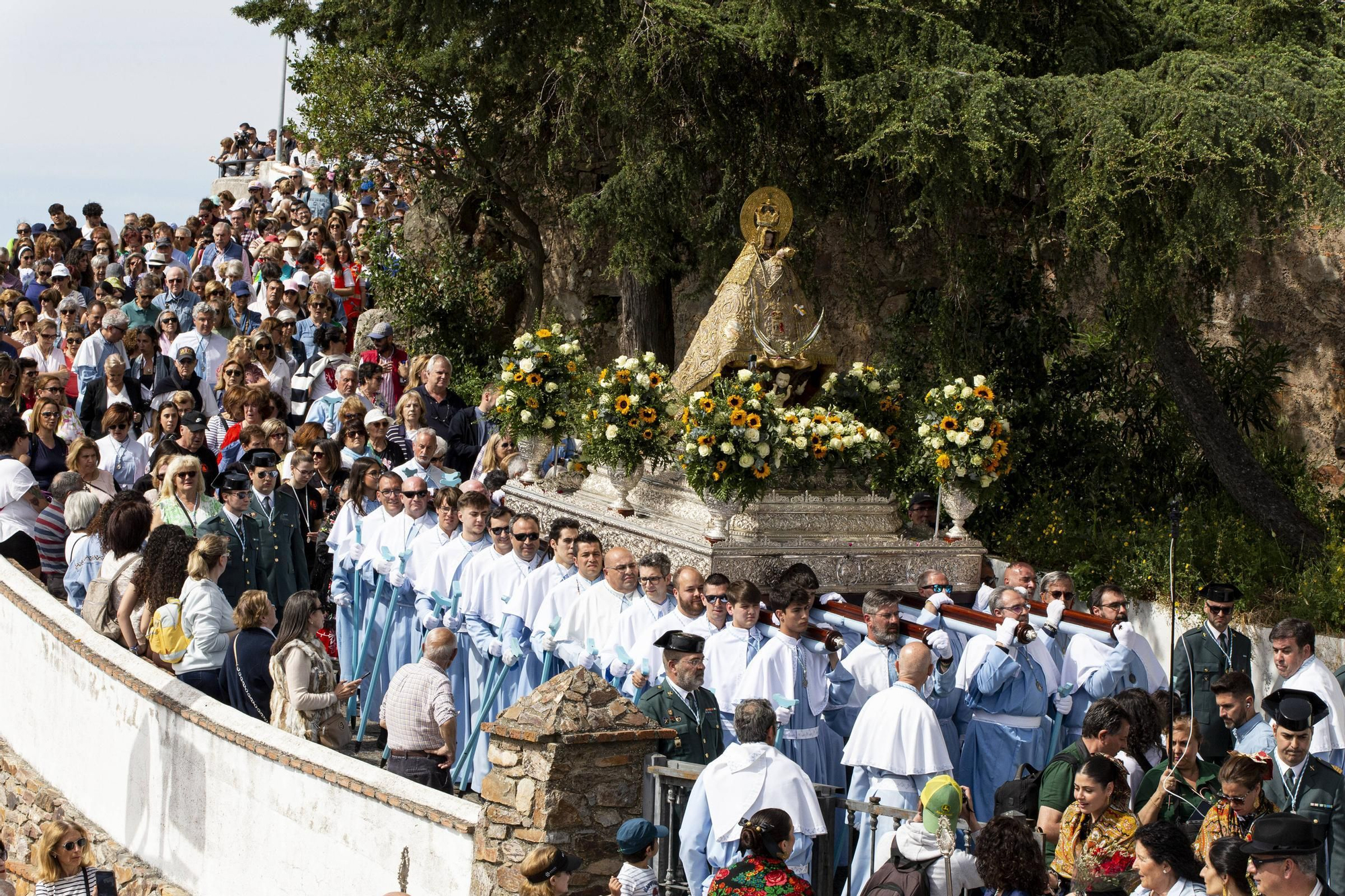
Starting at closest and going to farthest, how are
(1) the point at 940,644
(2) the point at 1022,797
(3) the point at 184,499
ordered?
(2) the point at 1022,797, (1) the point at 940,644, (3) the point at 184,499

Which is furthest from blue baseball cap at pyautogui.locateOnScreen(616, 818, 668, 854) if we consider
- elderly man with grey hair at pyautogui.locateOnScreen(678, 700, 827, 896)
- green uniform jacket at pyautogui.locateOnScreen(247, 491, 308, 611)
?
green uniform jacket at pyautogui.locateOnScreen(247, 491, 308, 611)

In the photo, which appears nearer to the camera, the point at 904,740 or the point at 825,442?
the point at 904,740

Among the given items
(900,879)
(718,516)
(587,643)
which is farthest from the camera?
(718,516)

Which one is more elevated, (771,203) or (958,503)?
(771,203)

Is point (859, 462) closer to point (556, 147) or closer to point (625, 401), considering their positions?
point (625, 401)

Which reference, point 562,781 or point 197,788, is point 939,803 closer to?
point 562,781

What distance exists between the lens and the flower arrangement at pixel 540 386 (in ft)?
43.3

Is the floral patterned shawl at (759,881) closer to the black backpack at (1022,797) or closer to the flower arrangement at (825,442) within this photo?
the black backpack at (1022,797)

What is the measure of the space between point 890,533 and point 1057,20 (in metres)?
5.64

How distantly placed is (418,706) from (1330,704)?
4.83 metres

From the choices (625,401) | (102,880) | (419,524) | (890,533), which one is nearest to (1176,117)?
(890,533)

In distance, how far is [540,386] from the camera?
13258 millimetres

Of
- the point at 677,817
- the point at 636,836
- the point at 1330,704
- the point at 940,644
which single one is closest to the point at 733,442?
the point at 940,644

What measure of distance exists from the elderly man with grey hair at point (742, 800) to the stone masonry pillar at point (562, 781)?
453 mm
